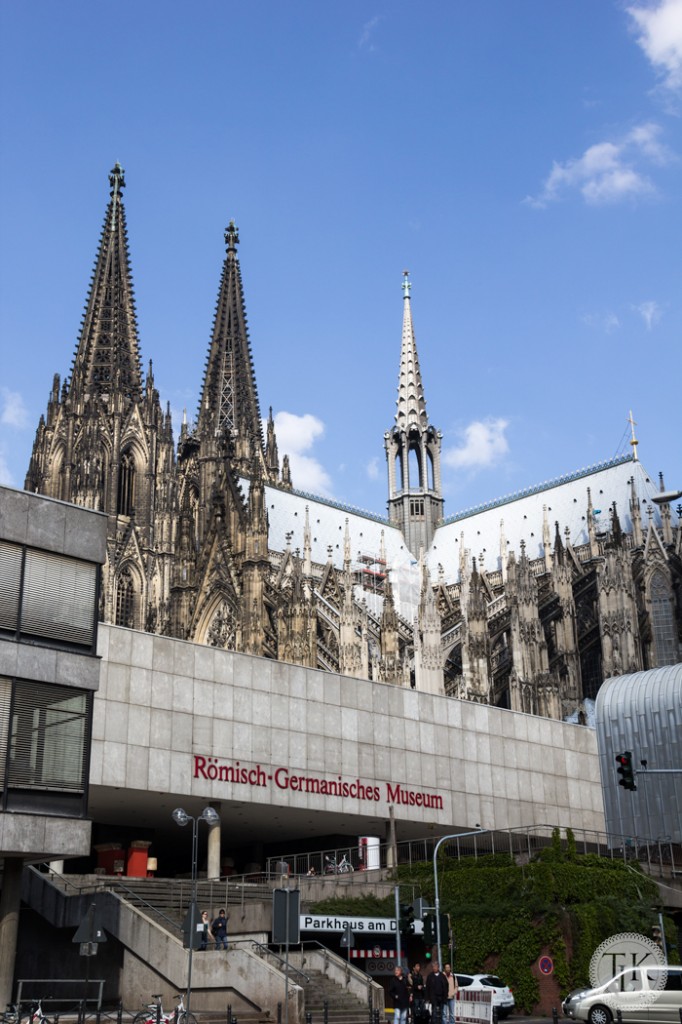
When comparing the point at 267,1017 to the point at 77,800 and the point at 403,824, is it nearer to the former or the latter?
the point at 77,800

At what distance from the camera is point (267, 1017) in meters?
22.3

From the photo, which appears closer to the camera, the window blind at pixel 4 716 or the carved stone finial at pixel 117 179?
the window blind at pixel 4 716

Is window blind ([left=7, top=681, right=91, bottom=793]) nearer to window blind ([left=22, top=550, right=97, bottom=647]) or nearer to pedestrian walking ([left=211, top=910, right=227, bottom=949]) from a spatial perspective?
window blind ([left=22, top=550, right=97, bottom=647])

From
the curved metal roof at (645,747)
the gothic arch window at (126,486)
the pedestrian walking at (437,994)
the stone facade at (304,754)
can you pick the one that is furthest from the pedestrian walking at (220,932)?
the gothic arch window at (126,486)

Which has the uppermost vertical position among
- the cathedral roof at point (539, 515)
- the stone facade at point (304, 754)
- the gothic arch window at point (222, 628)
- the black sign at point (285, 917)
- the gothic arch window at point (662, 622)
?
the cathedral roof at point (539, 515)

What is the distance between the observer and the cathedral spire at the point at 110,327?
74.9 m

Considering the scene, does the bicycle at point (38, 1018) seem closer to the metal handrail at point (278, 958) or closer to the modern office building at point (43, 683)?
the modern office building at point (43, 683)

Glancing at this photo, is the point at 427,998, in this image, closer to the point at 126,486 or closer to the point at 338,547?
the point at 126,486

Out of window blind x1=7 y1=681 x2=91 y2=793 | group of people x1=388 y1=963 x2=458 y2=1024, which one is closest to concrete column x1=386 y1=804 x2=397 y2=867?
group of people x1=388 y1=963 x2=458 y2=1024

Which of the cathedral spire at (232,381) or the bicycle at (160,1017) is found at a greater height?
the cathedral spire at (232,381)

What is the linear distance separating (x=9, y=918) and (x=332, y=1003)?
628 centimetres

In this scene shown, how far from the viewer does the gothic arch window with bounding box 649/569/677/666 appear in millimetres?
55062

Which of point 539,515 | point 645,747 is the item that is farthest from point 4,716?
point 539,515

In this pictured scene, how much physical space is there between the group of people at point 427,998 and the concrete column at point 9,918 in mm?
6593
